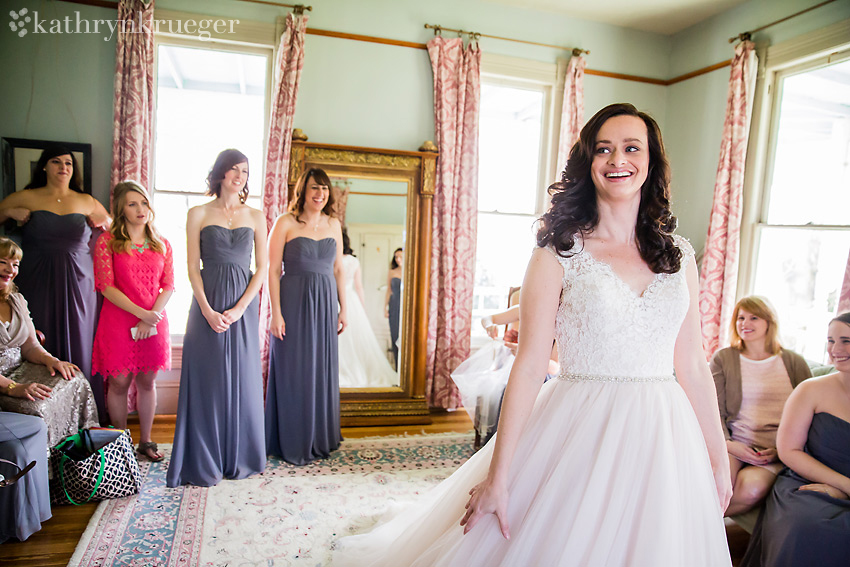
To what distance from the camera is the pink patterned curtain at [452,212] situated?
4.05 metres

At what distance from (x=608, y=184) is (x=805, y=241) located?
2.97 meters

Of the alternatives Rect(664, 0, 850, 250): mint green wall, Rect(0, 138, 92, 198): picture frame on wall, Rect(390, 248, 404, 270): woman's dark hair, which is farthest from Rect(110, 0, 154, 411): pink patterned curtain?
Rect(664, 0, 850, 250): mint green wall

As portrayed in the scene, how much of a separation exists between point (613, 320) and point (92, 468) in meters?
2.43

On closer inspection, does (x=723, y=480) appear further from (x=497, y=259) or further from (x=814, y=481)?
(x=497, y=259)

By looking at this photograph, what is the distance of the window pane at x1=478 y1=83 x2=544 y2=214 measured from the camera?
4.42 meters

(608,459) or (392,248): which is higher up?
(392,248)

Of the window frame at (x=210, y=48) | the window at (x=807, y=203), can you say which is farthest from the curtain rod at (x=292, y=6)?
the window at (x=807, y=203)

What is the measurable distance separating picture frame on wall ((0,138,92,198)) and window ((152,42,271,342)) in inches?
20.4

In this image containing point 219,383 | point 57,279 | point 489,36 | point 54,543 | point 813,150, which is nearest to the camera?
point 54,543

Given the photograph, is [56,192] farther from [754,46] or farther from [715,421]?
[754,46]

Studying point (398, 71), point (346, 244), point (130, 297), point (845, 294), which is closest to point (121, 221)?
point (130, 297)

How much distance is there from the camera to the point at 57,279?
322cm

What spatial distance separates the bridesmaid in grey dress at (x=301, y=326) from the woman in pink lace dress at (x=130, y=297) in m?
0.61

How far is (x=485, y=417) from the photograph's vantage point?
324 cm
